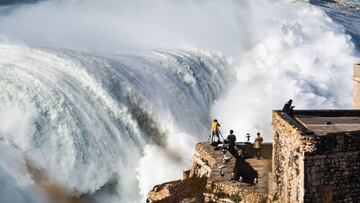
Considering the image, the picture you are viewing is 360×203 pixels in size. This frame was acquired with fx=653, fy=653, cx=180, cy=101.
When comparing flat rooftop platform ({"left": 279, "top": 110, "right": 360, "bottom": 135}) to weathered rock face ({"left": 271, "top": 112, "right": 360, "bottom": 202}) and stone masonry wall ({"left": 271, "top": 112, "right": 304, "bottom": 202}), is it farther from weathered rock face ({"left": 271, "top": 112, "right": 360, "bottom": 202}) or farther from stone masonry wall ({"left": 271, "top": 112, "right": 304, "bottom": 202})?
weathered rock face ({"left": 271, "top": 112, "right": 360, "bottom": 202})

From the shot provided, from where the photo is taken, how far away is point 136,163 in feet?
70.9

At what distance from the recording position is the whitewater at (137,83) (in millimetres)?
19359

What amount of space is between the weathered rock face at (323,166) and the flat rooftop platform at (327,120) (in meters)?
0.50

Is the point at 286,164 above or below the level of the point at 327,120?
below

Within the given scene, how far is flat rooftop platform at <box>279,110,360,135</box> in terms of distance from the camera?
1273 cm

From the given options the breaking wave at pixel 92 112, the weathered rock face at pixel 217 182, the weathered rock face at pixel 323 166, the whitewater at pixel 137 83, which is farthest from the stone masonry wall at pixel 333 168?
the breaking wave at pixel 92 112

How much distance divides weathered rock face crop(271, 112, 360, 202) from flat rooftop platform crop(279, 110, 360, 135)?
0.50 meters

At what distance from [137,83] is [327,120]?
40.7 ft

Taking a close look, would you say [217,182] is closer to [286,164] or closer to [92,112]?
[286,164]

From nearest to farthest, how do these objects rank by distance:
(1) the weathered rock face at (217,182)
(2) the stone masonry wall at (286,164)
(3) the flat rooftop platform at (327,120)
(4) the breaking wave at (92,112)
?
(2) the stone masonry wall at (286,164), (3) the flat rooftop platform at (327,120), (1) the weathered rock face at (217,182), (4) the breaking wave at (92,112)

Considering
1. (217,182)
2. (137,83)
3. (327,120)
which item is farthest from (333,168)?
(137,83)

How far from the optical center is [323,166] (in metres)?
11.4

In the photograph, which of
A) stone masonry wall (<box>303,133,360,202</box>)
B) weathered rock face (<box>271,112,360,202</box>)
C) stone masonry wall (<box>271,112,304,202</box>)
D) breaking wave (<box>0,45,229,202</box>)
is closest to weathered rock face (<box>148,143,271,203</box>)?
stone masonry wall (<box>271,112,304,202</box>)

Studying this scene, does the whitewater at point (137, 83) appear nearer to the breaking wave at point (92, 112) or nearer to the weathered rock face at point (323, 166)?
the breaking wave at point (92, 112)
